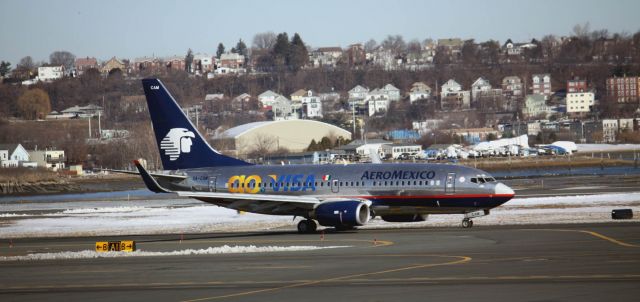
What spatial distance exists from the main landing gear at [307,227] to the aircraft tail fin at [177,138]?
6352 mm

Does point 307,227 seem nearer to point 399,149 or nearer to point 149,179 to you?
point 149,179

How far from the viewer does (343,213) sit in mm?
52031

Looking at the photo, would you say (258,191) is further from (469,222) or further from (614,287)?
(614,287)

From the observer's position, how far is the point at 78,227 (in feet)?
213

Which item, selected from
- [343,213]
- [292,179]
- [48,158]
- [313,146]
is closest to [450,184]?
[343,213]

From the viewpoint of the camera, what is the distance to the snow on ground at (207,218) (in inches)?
2245

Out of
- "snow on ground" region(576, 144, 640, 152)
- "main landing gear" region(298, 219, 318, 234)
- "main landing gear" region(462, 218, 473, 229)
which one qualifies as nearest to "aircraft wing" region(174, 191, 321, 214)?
"main landing gear" region(298, 219, 318, 234)

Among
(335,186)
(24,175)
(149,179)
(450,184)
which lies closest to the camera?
(450,184)

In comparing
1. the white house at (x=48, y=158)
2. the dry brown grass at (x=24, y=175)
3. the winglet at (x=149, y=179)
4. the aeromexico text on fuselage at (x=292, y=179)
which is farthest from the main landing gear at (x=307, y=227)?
the white house at (x=48, y=158)

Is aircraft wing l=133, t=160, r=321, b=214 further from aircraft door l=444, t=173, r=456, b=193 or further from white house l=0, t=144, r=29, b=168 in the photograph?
white house l=0, t=144, r=29, b=168

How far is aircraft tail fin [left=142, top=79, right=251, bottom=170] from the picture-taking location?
58938 mm

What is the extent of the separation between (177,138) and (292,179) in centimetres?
715

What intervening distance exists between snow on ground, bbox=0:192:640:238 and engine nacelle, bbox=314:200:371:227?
12.6 feet

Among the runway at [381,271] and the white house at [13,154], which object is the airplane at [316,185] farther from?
the white house at [13,154]
